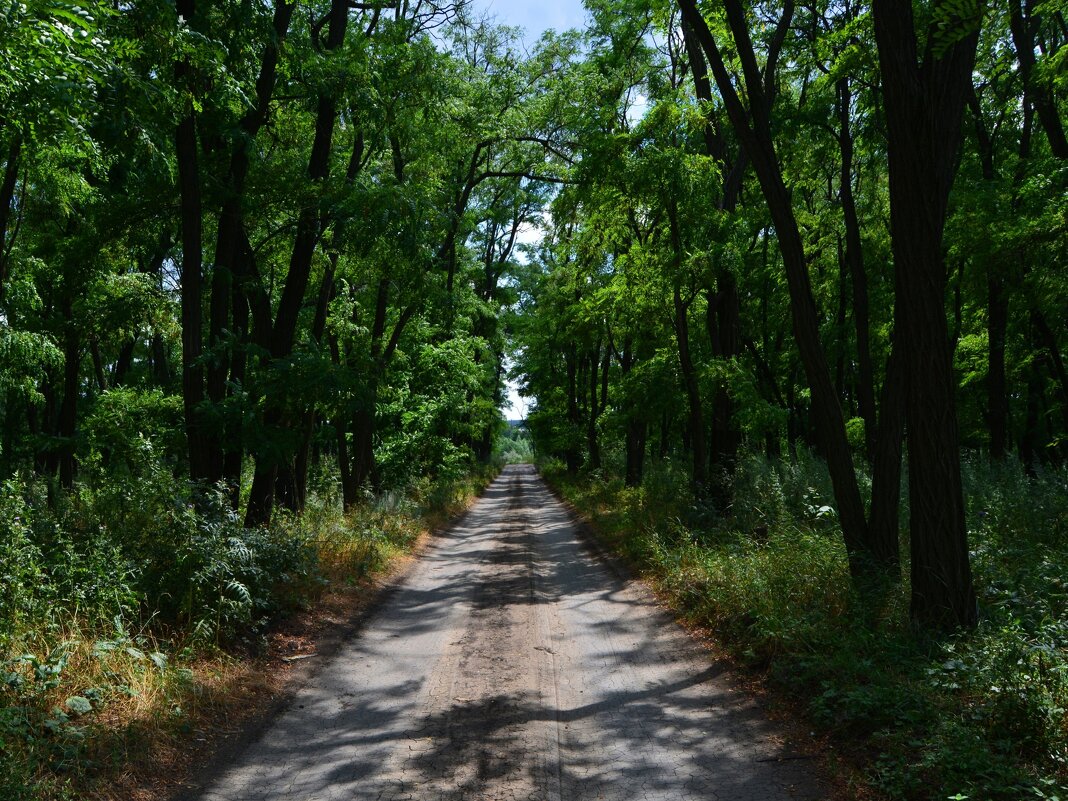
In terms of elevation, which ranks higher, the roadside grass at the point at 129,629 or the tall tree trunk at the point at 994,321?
the tall tree trunk at the point at 994,321

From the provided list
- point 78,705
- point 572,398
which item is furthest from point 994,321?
point 572,398

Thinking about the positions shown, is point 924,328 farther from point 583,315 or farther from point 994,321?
point 583,315

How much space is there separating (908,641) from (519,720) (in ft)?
10.3

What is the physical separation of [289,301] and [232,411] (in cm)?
245

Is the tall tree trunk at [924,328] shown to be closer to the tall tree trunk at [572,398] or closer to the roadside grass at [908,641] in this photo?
the roadside grass at [908,641]

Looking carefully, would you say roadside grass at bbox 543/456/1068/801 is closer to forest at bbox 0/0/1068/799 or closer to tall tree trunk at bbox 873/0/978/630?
forest at bbox 0/0/1068/799

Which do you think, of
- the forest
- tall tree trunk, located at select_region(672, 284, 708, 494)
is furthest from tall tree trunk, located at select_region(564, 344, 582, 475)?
tall tree trunk, located at select_region(672, 284, 708, 494)

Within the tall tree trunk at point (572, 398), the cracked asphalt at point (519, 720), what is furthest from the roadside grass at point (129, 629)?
the tall tree trunk at point (572, 398)

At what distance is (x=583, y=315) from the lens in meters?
18.7

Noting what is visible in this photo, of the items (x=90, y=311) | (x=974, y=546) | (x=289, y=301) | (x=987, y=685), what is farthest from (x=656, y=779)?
(x=90, y=311)

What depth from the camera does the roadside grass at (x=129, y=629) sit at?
4262mm

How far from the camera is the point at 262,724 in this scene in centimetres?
534

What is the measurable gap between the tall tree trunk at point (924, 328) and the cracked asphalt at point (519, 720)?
6.40 ft

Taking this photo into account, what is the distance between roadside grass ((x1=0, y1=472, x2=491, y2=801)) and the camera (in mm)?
4262
